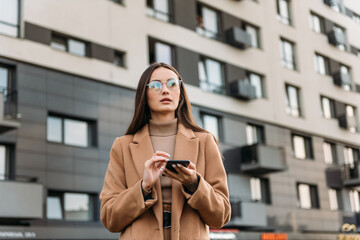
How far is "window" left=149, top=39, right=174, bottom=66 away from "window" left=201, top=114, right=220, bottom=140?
3047 millimetres

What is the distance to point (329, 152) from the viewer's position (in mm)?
32781

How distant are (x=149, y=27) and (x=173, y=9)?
225cm

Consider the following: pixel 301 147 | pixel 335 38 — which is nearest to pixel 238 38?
pixel 301 147

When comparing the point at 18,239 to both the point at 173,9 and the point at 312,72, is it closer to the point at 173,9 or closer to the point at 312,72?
the point at 173,9

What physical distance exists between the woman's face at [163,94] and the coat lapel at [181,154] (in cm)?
14

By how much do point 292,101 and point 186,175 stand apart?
92.5ft

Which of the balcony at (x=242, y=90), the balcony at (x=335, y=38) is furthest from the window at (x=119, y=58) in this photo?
the balcony at (x=335, y=38)

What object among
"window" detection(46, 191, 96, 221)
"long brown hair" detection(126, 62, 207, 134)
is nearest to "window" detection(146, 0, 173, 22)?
"window" detection(46, 191, 96, 221)

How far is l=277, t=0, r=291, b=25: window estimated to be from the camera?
104 ft

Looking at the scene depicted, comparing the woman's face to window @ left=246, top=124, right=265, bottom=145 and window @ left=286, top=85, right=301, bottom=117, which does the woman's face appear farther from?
window @ left=286, top=85, right=301, bottom=117

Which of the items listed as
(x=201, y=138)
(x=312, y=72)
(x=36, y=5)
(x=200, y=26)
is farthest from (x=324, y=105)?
(x=201, y=138)

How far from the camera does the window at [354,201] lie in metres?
33.0

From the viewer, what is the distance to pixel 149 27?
23.0 m

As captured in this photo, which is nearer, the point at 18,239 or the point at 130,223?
the point at 130,223
